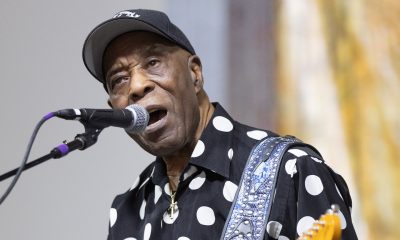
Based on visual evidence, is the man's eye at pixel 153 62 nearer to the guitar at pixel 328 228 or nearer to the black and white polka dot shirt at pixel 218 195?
the black and white polka dot shirt at pixel 218 195

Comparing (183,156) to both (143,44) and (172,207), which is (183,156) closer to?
(172,207)

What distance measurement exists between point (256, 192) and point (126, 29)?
52 cm

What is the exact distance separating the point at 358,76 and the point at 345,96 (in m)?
0.07

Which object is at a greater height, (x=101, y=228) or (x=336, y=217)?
(x=336, y=217)

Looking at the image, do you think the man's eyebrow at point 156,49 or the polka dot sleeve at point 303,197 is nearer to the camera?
the polka dot sleeve at point 303,197

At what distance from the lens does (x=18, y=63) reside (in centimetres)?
346

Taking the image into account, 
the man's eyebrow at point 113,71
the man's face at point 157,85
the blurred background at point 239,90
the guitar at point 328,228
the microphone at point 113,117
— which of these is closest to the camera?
the guitar at point 328,228

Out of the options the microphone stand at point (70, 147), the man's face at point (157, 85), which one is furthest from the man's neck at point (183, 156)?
the microphone stand at point (70, 147)

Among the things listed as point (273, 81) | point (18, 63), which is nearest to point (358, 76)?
point (273, 81)

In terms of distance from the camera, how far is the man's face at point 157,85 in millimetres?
2344

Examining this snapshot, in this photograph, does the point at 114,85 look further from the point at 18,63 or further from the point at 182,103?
the point at 18,63

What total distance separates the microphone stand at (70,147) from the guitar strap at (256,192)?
39cm

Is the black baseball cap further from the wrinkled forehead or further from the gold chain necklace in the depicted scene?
the gold chain necklace

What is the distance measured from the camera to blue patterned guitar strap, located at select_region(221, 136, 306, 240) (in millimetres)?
2205
